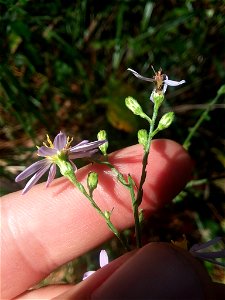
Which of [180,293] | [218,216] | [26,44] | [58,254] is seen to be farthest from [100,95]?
[180,293]

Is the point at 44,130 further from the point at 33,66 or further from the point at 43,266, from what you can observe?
the point at 43,266

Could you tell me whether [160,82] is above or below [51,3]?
below

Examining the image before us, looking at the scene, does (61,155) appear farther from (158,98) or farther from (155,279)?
(155,279)

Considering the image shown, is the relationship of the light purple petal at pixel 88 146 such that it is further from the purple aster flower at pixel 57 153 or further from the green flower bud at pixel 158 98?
the green flower bud at pixel 158 98

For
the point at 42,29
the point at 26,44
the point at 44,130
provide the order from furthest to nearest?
the point at 44,130
the point at 42,29
the point at 26,44

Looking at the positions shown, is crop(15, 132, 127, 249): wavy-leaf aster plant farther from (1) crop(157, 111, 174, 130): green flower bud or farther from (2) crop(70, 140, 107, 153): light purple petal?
(1) crop(157, 111, 174, 130): green flower bud

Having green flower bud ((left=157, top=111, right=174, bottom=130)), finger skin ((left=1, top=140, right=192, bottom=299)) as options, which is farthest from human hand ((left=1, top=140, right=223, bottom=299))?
green flower bud ((left=157, top=111, right=174, bottom=130))

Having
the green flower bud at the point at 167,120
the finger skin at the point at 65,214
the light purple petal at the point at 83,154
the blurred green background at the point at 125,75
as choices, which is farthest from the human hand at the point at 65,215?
the blurred green background at the point at 125,75
